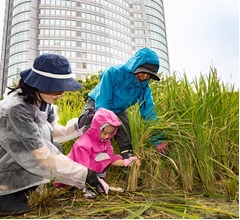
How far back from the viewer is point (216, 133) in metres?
1.67

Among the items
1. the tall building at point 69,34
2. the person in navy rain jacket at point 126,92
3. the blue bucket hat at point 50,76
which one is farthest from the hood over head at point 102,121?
the tall building at point 69,34

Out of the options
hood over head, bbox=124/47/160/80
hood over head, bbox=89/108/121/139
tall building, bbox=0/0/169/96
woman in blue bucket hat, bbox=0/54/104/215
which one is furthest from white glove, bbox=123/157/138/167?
tall building, bbox=0/0/169/96

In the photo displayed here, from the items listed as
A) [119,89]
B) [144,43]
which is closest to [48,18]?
[144,43]

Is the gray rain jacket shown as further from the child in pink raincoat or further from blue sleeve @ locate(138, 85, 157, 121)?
blue sleeve @ locate(138, 85, 157, 121)

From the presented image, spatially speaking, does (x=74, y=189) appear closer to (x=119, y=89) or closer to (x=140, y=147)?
(x=140, y=147)

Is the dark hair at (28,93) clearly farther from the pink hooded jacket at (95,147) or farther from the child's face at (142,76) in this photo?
the child's face at (142,76)

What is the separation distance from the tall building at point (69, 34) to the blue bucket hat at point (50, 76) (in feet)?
109

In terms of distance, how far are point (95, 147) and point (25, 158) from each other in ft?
1.73

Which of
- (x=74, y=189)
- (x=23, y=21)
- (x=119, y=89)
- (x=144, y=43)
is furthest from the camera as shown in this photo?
(x=144, y=43)

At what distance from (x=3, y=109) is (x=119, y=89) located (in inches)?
39.1

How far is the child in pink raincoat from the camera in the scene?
1781 millimetres

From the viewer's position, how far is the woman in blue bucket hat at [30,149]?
1.42 metres

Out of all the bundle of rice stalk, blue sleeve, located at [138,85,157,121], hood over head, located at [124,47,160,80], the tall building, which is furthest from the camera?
the tall building

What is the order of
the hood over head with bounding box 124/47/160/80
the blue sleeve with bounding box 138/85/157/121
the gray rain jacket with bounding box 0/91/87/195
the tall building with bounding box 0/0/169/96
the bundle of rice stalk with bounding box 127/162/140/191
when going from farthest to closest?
the tall building with bounding box 0/0/169/96 < the hood over head with bounding box 124/47/160/80 < the blue sleeve with bounding box 138/85/157/121 < the bundle of rice stalk with bounding box 127/162/140/191 < the gray rain jacket with bounding box 0/91/87/195
